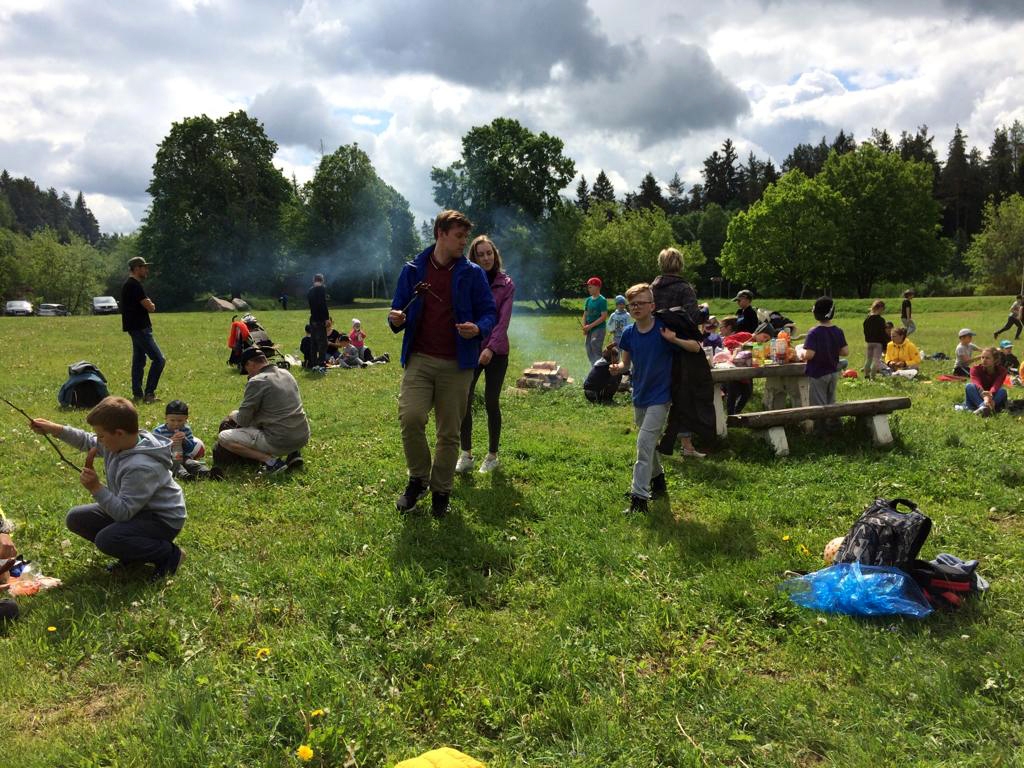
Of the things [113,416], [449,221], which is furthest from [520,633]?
[449,221]

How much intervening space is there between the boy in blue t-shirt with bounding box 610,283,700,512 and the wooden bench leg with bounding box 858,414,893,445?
294cm

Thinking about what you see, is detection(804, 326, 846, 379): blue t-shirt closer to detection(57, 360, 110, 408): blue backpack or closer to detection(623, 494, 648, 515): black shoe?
detection(623, 494, 648, 515): black shoe

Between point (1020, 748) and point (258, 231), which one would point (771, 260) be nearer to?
point (258, 231)

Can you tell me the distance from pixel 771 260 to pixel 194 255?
4555 cm

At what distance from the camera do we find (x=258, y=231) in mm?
47688

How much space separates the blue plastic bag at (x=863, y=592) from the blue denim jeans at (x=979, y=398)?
7.09 metres

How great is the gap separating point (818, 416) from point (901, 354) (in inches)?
339

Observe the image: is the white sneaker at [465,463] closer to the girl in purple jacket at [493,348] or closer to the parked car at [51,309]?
the girl in purple jacket at [493,348]

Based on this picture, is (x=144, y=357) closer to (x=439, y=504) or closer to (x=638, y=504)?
(x=439, y=504)

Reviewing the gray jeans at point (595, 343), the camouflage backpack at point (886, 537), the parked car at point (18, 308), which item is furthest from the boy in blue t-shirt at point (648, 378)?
the parked car at point (18, 308)

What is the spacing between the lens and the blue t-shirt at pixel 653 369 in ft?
17.7

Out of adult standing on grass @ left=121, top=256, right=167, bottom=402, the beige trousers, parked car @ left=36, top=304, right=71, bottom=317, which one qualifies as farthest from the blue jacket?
parked car @ left=36, top=304, right=71, bottom=317

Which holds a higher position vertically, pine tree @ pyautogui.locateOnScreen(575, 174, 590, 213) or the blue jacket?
pine tree @ pyautogui.locateOnScreen(575, 174, 590, 213)

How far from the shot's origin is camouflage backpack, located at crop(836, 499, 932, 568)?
3719 millimetres
